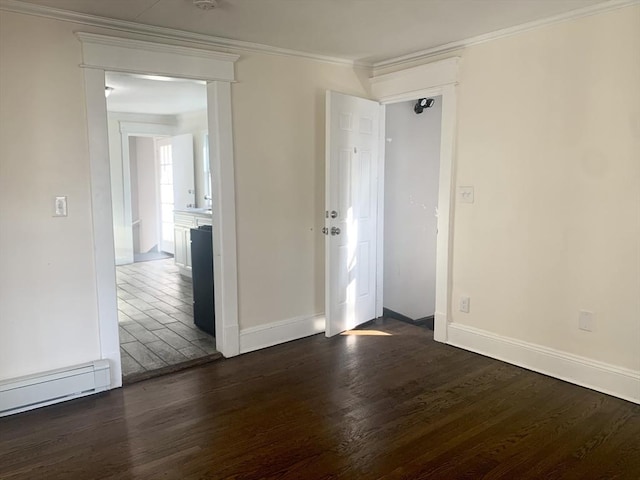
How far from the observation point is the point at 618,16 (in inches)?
107

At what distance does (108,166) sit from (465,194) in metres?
2.51

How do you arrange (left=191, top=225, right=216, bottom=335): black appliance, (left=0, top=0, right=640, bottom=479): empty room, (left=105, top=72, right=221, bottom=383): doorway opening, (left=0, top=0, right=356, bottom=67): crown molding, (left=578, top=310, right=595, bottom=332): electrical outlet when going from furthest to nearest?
(left=191, top=225, right=216, bottom=335): black appliance
(left=105, top=72, right=221, bottom=383): doorway opening
(left=578, top=310, right=595, bottom=332): electrical outlet
(left=0, top=0, right=356, bottom=67): crown molding
(left=0, top=0, right=640, bottom=479): empty room

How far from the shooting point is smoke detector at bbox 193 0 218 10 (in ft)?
8.42

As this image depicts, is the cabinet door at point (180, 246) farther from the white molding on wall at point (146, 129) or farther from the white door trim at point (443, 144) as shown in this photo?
the white door trim at point (443, 144)

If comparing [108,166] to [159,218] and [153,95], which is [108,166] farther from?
[159,218]

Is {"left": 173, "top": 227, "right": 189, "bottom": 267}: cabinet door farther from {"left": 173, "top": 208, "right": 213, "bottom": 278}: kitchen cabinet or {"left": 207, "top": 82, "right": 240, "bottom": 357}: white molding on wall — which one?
{"left": 207, "top": 82, "right": 240, "bottom": 357}: white molding on wall

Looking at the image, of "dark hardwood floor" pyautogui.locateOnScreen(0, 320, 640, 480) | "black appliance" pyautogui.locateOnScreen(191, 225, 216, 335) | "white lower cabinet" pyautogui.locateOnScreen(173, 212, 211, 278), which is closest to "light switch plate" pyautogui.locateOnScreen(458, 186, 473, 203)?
"dark hardwood floor" pyautogui.locateOnScreen(0, 320, 640, 480)

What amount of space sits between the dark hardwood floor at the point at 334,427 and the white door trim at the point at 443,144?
1.77 ft

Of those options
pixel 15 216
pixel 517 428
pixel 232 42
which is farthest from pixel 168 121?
pixel 517 428

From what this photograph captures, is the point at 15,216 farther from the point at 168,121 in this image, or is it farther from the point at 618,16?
the point at 168,121

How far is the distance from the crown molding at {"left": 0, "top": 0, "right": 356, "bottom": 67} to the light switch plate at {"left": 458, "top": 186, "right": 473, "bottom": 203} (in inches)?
58.6

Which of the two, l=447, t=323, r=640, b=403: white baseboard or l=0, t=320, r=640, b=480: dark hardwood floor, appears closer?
l=0, t=320, r=640, b=480: dark hardwood floor

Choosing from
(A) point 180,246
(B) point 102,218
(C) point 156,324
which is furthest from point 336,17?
(A) point 180,246

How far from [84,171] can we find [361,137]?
2.16 m
